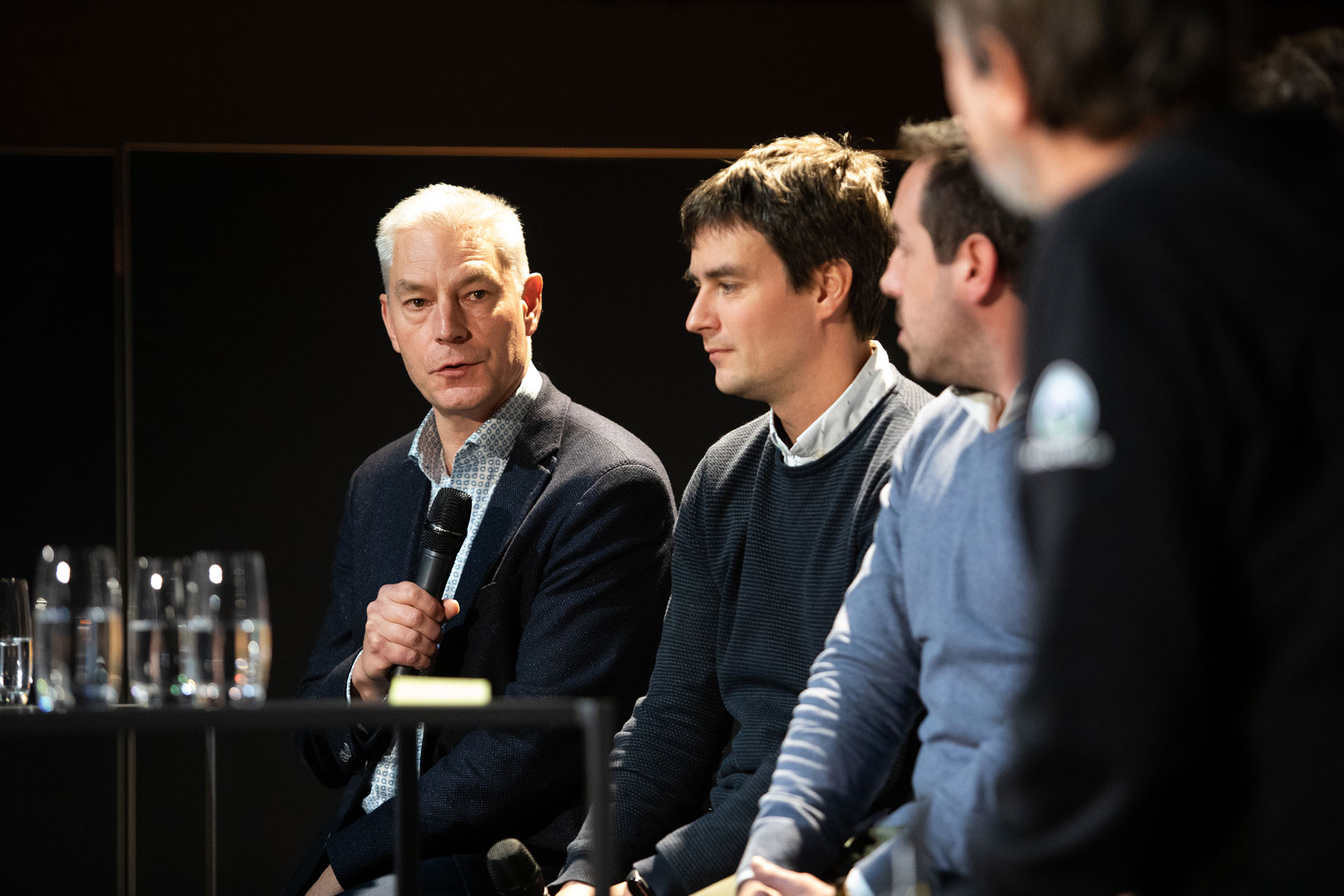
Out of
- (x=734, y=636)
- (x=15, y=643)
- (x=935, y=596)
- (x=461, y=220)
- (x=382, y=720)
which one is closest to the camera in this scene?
(x=382, y=720)

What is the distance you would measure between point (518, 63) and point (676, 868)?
239 centimetres

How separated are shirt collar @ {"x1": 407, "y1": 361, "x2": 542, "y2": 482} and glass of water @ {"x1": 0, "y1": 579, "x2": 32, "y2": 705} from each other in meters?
0.92

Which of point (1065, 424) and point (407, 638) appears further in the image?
point (407, 638)

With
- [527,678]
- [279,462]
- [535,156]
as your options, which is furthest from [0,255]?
[527,678]

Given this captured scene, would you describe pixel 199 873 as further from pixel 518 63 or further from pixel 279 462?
pixel 518 63

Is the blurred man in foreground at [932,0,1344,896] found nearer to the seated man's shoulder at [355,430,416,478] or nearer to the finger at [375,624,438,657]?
the finger at [375,624,438,657]

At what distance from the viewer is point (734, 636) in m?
2.17

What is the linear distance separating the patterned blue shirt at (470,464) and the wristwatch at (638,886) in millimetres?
563

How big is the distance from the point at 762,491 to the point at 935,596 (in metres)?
0.60

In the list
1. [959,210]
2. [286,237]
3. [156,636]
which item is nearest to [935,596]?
[959,210]

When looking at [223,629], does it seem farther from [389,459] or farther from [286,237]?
[286,237]

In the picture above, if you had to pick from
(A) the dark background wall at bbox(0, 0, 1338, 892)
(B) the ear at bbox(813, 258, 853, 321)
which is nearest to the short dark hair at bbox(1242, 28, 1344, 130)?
(B) the ear at bbox(813, 258, 853, 321)

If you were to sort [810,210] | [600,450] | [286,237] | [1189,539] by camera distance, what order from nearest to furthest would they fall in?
[1189,539] → [810,210] → [600,450] → [286,237]

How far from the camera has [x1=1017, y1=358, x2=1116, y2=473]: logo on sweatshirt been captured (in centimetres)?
77
